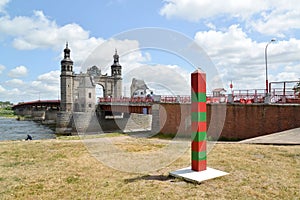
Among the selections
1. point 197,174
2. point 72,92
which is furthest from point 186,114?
point 72,92

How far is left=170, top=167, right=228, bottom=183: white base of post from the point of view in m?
5.93

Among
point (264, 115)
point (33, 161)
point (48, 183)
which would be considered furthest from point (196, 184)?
point (264, 115)

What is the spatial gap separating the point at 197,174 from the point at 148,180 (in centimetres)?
124

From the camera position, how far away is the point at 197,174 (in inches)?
246

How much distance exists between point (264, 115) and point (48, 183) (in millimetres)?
15163

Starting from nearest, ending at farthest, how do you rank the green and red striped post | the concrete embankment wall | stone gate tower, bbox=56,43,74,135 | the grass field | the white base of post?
the grass field, the white base of post, the green and red striped post, the concrete embankment wall, stone gate tower, bbox=56,43,74,135

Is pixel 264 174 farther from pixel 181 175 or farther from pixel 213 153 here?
pixel 213 153

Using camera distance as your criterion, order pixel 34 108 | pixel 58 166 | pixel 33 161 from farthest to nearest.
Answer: pixel 34 108, pixel 33 161, pixel 58 166

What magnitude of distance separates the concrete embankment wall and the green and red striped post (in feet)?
38.3

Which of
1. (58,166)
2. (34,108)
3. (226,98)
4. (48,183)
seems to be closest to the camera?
(48,183)

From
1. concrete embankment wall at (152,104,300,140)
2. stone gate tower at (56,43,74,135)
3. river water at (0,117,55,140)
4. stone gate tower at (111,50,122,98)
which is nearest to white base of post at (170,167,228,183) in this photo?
concrete embankment wall at (152,104,300,140)

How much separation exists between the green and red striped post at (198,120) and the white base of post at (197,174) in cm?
16

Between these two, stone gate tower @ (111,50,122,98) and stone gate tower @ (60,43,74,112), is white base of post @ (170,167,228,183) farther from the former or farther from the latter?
stone gate tower @ (111,50,122,98)

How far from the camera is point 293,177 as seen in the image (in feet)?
19.8
